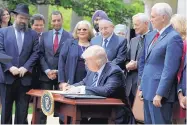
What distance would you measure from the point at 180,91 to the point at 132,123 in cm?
77

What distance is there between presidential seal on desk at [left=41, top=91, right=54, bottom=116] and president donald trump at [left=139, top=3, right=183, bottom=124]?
1.09 metres

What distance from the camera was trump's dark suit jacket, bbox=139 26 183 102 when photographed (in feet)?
20.0

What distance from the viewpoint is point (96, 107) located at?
6.18 metres

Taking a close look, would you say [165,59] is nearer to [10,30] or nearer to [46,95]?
[46,95]

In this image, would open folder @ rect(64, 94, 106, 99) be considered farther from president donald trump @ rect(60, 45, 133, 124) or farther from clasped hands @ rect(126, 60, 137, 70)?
clasped hands @ rect(126, 60, 137, 70)

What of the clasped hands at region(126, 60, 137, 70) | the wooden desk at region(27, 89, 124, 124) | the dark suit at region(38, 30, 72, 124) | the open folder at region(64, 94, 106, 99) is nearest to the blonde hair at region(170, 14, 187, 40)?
the wooden desk at region(27, 89, 124, 124)

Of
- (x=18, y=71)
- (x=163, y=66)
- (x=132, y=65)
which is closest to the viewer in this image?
(x=163, y=66)

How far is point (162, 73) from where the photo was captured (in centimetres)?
615

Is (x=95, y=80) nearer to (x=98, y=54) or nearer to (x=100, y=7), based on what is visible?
(x=98, y=54)

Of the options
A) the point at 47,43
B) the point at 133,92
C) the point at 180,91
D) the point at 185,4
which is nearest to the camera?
the point at 180,91

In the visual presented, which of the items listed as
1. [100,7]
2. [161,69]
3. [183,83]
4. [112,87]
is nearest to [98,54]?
[112,87]

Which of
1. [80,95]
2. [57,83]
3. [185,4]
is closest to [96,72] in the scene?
[80,95]

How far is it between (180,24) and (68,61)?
2.46 m

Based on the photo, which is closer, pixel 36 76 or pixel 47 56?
pixel 47 56
